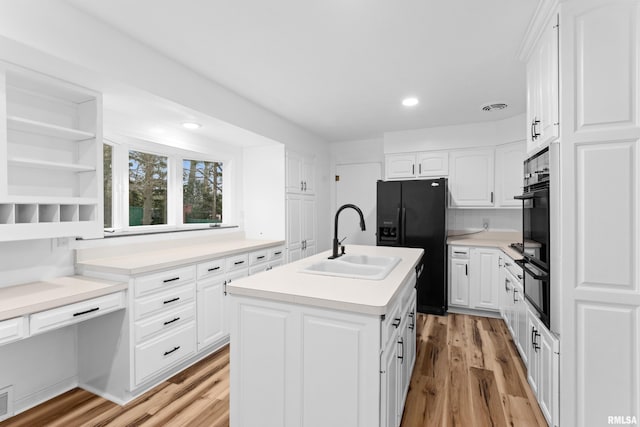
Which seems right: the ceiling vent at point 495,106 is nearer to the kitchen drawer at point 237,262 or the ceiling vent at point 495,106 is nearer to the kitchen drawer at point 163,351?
the kitchen drawer at point 237,262

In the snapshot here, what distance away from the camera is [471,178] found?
165 inches

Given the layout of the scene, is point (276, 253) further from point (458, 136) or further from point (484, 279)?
point (458, 136)

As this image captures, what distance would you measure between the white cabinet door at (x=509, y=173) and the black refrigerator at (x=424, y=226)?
74 centimetres

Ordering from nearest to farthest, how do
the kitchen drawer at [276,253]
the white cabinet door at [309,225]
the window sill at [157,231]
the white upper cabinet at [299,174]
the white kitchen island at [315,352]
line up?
the white kitchen island at [315,352] < the window sill at [157,231] < the kitchen drawer at [276,253] < the white upper cabinet at [299,174] < the white cabinet door at [309,225]

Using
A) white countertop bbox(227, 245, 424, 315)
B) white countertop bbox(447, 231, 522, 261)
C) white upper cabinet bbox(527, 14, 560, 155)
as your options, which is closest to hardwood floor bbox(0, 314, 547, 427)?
white countertop bbox(227, 245, 424, 315)

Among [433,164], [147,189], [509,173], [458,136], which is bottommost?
[147,189]

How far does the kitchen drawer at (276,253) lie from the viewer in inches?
146

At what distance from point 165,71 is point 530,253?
280cm

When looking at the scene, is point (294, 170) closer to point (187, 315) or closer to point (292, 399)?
point (187, 315)

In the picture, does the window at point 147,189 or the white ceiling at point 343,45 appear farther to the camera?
the window at point 147,189

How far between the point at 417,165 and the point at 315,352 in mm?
3581

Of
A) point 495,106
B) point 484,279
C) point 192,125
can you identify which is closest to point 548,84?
point 495,106

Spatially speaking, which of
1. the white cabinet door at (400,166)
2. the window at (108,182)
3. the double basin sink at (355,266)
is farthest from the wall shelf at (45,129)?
the white cabinet door at (400,166)

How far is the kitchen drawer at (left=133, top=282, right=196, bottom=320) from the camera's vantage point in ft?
7.26
